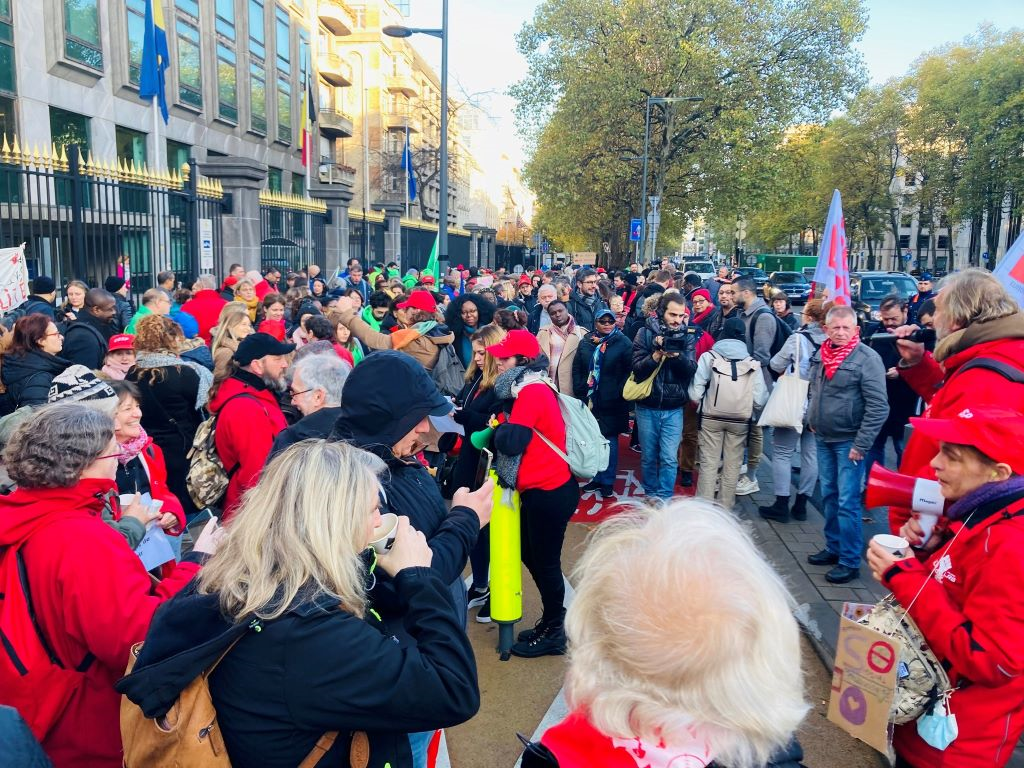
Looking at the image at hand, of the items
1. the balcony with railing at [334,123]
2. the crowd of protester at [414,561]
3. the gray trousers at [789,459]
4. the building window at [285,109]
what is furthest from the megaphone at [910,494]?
the balcony with railing at [334,123]

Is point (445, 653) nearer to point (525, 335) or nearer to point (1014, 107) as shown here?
point (525, 335)

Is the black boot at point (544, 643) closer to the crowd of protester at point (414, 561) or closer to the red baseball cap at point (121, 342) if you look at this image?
the crowd of protester at point (414, 561)

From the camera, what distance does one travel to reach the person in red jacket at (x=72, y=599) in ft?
6.77

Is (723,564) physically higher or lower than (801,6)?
lower

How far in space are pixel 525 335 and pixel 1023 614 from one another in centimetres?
290

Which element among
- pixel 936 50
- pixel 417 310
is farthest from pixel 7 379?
pixel 936 50

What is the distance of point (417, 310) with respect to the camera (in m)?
7.83

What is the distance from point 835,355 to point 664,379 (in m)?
1.41

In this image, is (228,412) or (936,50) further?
Answer: (936,50)

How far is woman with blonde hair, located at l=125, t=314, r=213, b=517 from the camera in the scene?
469 centimetres

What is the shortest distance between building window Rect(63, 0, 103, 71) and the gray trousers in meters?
19.1

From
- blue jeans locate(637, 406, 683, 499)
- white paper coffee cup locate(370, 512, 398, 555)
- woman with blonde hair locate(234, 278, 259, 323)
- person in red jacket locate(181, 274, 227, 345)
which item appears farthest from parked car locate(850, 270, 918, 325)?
white paper coffee cup locate(370, 512, 398, 555)

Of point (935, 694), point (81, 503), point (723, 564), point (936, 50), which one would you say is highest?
point (936, 50)

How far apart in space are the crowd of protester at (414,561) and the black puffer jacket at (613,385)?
2017 mm
